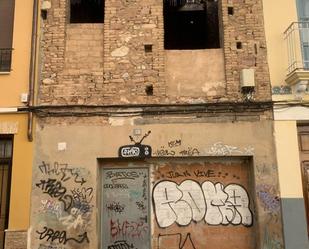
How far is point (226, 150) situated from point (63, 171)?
3480 millimetres

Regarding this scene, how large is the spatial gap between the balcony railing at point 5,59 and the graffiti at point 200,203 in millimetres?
4287

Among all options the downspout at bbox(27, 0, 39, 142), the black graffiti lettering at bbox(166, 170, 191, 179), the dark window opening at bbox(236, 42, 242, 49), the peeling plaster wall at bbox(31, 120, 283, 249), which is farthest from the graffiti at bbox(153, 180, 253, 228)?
the dark window opening at bbox(236, 42, 242, 49)

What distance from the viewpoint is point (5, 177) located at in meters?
9.72

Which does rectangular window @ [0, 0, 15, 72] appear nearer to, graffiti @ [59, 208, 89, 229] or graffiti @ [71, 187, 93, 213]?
graffiti @ [71, 187, 93, 213]

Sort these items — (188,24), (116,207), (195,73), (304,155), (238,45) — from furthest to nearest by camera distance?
(188,24) → (238,45) → (195,73) → (304,155) → (116,207)

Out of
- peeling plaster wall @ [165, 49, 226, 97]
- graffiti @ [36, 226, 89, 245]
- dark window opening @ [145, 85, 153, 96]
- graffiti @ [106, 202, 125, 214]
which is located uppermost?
peeling plaster wall @ [165, 49, 226, 97]

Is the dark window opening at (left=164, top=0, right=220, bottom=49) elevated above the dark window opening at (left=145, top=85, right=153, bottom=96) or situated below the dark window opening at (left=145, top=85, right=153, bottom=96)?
above

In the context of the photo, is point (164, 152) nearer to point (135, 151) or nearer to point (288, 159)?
point (135, 151)

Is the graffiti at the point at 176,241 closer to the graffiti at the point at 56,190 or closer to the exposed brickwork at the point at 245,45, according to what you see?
the graffiti at the point at 56,190

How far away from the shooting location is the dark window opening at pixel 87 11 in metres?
11.7

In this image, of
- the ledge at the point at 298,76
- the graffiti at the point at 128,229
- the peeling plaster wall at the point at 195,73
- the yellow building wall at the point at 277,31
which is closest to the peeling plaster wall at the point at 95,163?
the graffiti at the point at 128,229

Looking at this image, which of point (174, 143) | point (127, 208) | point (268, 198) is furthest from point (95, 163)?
point (268, 198)

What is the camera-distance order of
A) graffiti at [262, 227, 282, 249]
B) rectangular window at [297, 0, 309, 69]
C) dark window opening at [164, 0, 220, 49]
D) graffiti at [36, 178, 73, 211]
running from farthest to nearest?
dark window opening at [164, 0, 220, 49], rectangular window at [297, 0, 309, 69], graffiti at [36, 178, 73, 211], graffiti at [262, 227, 282, 249]

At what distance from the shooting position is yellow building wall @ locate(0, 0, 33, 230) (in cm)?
927
